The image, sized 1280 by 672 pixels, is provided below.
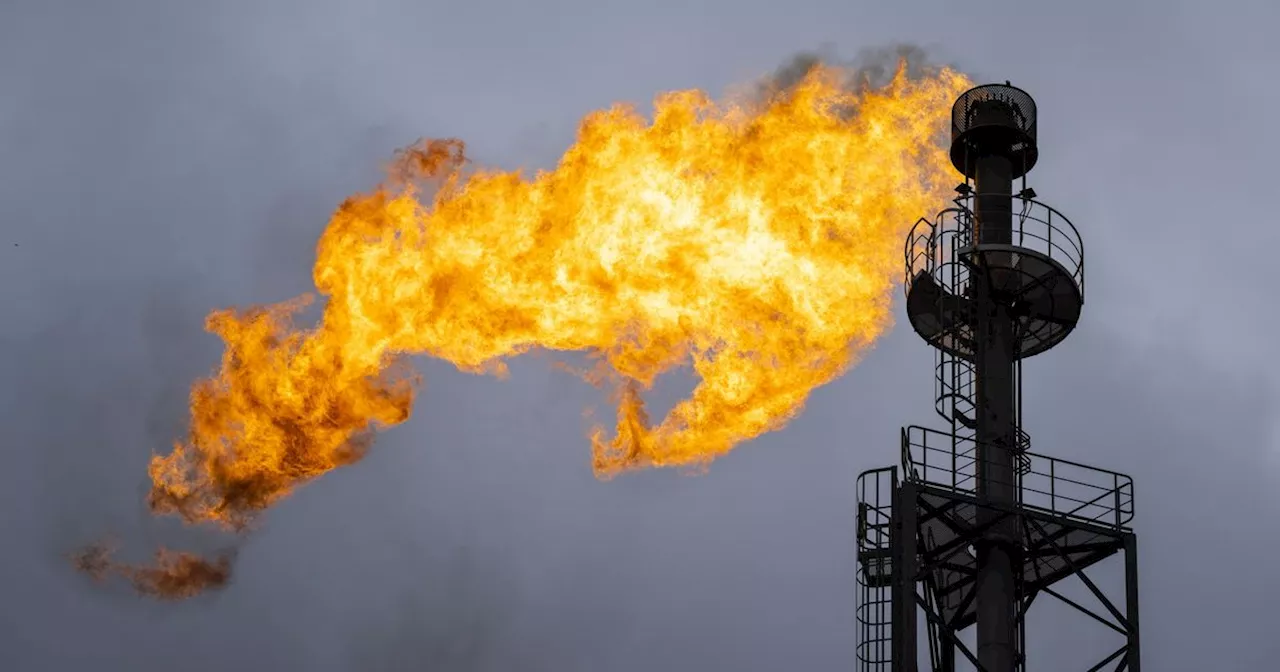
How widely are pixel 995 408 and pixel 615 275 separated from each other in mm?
11068

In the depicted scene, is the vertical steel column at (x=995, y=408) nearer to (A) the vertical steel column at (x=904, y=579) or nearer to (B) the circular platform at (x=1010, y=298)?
(B) the circular platform at (x=1010, y=298)

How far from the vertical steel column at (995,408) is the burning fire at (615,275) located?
7.30 ft

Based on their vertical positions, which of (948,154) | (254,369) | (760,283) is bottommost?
(254,369)

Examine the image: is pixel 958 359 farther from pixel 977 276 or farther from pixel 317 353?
pixel 317 353

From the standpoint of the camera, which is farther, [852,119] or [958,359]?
[852,119]

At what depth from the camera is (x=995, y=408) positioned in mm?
46281

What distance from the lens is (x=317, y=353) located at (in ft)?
164

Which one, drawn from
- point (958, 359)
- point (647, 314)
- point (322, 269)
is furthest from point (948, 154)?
point (322, 269)

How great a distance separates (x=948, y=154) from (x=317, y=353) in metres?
18.2

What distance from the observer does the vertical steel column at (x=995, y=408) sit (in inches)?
1743

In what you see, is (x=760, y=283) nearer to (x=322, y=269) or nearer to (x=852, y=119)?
(x=852, y=119)

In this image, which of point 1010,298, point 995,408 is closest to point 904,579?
point 995,408

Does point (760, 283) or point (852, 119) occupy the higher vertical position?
point (852, 119)

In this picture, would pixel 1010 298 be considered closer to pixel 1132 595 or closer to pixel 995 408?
pixel 995 408
